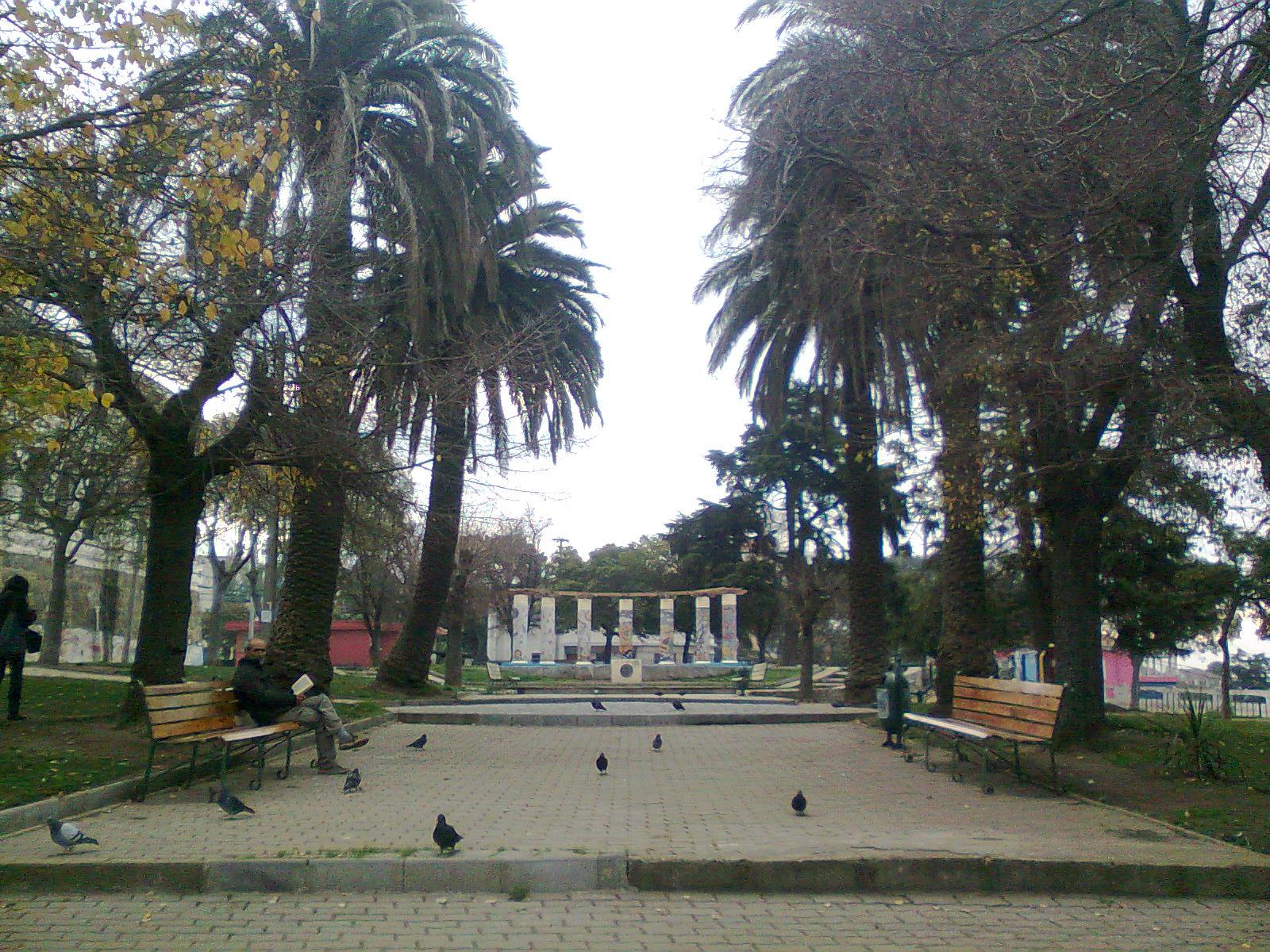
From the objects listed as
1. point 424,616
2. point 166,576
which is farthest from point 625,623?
point 166,576

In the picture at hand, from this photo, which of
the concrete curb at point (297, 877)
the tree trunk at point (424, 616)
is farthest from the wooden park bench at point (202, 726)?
the tree trunk at point (424, 616)

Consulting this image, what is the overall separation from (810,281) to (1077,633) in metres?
7.16

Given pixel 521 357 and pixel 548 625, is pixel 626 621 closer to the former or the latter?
pixel 548 625

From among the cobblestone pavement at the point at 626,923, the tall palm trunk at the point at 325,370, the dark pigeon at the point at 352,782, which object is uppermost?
the tall palm trunk at the point at 325,370

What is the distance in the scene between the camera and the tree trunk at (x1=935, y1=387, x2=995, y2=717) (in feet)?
42.2

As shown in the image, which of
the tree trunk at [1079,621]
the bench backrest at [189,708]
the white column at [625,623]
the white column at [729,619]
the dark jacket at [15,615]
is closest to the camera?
the bench backrest at [189,708]

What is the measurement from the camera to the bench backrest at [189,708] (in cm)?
821

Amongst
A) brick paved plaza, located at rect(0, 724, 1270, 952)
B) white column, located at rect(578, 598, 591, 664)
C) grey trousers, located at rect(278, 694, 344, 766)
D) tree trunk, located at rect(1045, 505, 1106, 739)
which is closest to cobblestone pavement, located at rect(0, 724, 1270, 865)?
brick paved plaza, located at rect(0, 724, 1270, 952)

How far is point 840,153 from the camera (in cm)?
1282

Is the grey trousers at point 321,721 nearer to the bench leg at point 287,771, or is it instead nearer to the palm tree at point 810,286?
the bench leg at point 287,771

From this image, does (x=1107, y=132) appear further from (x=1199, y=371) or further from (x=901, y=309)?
(x=901, y=309)

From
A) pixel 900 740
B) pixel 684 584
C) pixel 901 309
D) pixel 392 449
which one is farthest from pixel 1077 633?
pixel 684 584

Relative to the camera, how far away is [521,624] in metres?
41.7

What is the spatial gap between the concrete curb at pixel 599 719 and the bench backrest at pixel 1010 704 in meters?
4.79
